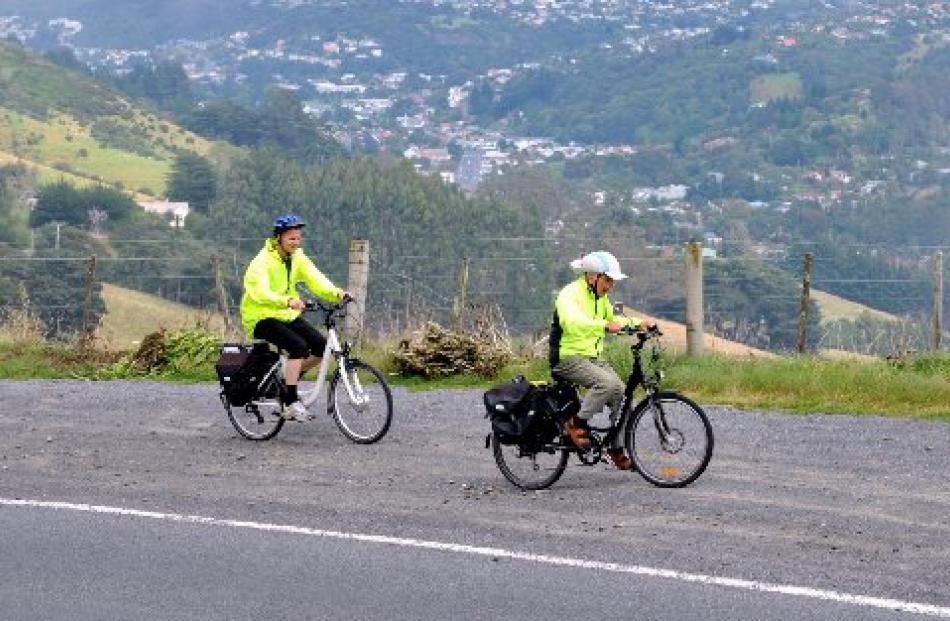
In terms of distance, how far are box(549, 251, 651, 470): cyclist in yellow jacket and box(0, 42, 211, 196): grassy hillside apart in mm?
110110

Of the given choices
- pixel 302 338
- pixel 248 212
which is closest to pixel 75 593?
pixel 302 338

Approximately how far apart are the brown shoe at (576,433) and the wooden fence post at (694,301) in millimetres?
6371

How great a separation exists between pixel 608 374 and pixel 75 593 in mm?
4000

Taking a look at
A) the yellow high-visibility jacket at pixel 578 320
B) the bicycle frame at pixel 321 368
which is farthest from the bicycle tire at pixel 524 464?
the bicycle frame at pixel 321 368

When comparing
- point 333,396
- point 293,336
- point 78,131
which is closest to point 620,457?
point 333,396

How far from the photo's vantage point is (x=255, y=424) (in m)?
A: 13.4

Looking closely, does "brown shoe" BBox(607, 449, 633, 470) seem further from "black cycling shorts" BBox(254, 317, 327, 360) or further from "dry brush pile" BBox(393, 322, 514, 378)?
"dry brush pile" BBox(393, 322, 514, 378)

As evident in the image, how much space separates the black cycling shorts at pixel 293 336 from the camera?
1336 centimetres

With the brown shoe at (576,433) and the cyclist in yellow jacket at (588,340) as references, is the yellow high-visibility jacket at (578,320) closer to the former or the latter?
the cyclist in yellow jacket at (588,340)

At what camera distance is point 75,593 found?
27.1 ft

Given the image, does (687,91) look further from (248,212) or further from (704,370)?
(704,370)

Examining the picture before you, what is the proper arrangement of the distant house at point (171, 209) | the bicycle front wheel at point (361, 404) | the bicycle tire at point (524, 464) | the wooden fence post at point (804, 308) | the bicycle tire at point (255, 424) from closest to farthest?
1. the bicycle tire at point (524, 464)
2. the bicycle front wheel at point (361, 404)
3. the bicycle tire at point (255, 424)
4. the wooden fence post at point (804, 308)
5. the distant house at point (171, 209)

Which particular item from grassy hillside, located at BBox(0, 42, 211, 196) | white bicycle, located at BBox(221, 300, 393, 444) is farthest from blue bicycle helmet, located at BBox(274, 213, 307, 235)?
grassy hillside, located at BBox(0, 42, 211, 196)

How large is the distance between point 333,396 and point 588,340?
2591mm
